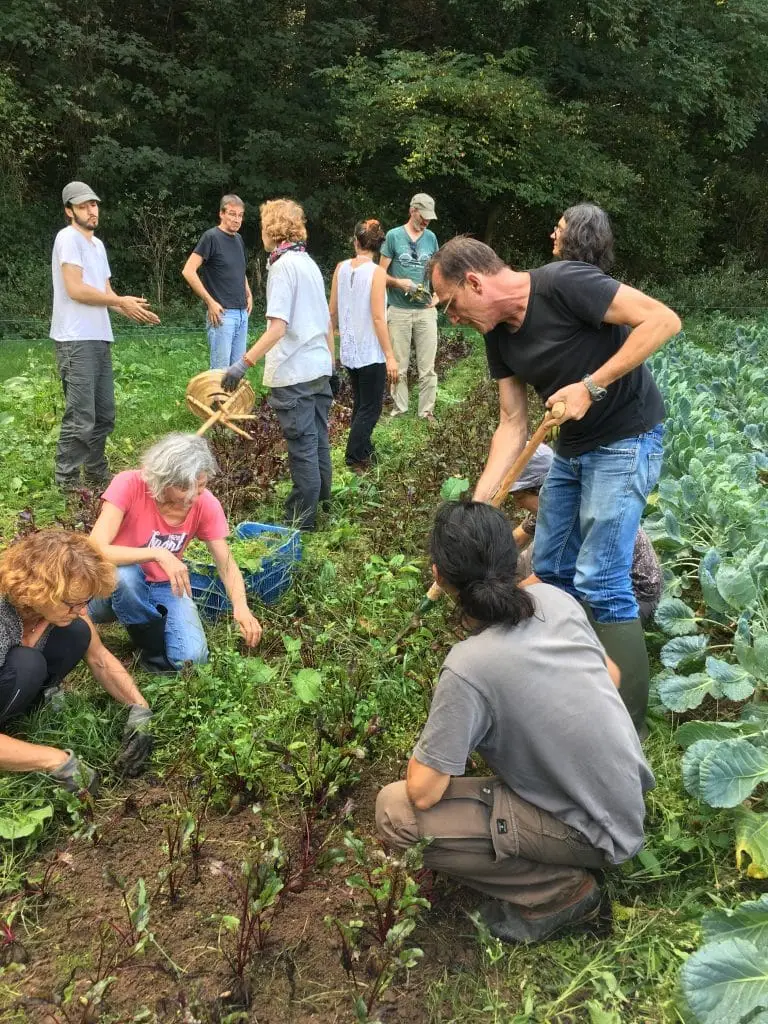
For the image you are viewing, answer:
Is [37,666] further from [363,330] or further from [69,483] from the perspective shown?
[363,330]

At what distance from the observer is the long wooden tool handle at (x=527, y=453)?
8.00ft

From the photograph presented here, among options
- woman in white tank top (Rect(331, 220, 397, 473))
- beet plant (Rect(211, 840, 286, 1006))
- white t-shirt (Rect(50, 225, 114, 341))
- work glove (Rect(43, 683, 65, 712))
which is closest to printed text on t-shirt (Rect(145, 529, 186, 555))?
work glove (Rect(43, 683, 65, 712))

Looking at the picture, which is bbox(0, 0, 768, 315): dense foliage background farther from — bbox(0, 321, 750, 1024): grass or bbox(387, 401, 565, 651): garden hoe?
bbox(387, 401, 565, 651): garden hoe

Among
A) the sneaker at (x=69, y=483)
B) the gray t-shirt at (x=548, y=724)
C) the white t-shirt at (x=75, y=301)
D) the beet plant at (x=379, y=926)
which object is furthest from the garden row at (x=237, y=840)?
the white t-shirt at (x=75, y=301)

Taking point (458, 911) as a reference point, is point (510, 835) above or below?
above

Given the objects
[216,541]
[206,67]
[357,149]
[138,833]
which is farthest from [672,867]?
[206,67]

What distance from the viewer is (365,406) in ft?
17.9

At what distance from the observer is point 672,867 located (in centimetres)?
243

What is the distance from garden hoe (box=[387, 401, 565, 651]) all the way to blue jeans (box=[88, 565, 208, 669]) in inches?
29.7

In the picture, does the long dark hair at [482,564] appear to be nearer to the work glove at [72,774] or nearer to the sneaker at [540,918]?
the sneaker at [540,918]

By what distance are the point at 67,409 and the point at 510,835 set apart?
3857 millimetres

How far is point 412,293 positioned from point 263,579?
11.9ft

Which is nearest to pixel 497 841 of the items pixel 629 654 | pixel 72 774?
pixel 629 654

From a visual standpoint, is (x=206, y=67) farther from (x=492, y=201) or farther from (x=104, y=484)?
(x=104, y=484)
